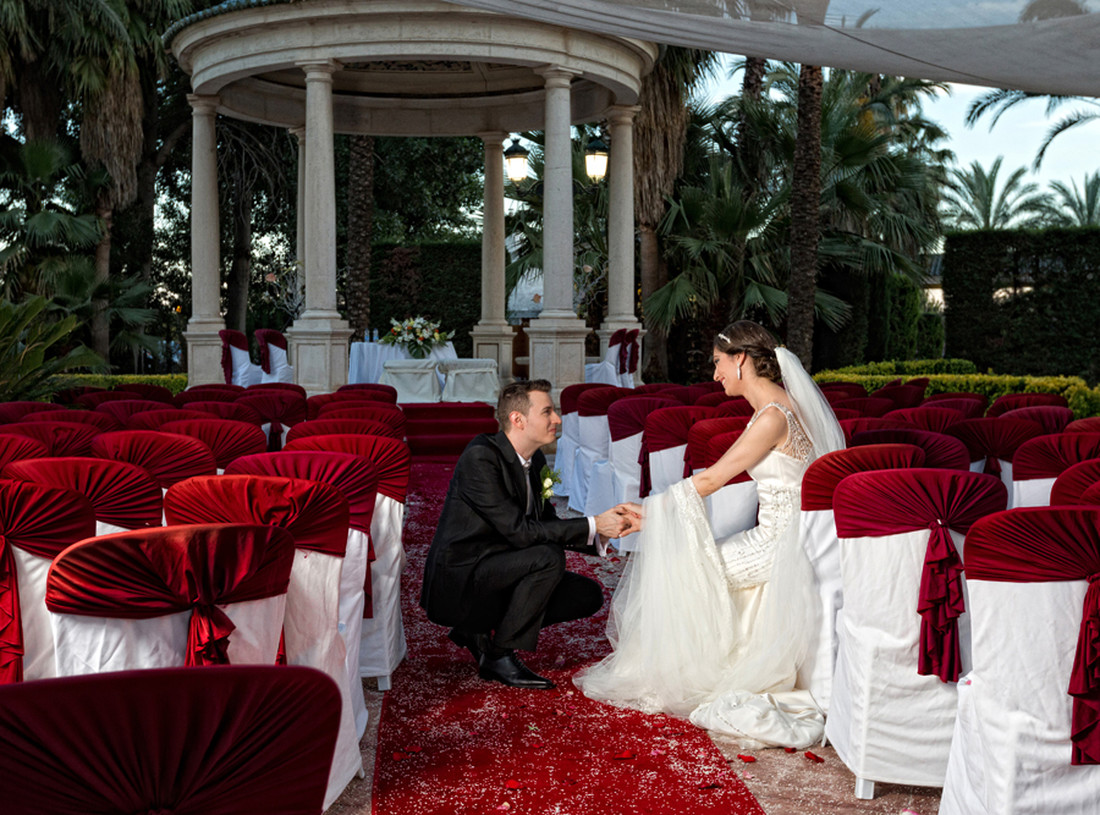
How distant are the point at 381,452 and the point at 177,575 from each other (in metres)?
2.16

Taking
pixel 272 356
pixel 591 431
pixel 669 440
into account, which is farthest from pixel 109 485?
pixel 272 356

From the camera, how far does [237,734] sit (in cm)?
171

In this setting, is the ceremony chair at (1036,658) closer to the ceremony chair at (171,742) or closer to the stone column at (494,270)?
the ceremony chair at (171,742)

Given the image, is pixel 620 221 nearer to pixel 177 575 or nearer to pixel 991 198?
pixel 177 575

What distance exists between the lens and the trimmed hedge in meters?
18.3

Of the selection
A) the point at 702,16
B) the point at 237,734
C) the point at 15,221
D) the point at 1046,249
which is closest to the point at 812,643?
the point at 702,16

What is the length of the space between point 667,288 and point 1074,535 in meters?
15.4

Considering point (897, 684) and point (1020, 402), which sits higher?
point (1020, 402)

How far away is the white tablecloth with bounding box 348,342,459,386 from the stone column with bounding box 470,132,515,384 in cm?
209

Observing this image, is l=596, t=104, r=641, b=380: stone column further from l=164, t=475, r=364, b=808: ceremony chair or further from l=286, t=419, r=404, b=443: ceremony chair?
l=164, t=475, r=364, b=808: ceremony chair

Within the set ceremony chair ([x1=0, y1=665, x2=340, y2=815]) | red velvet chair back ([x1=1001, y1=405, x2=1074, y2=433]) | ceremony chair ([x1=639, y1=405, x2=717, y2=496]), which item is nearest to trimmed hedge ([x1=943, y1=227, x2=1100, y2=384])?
red velvet chair back ([x1=1001, y1=405, x2=1074, y2=433])

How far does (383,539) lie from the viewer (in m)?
4.96

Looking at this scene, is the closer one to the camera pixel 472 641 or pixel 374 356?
pixel 472 641

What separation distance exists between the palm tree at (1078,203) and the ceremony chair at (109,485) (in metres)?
45.5
